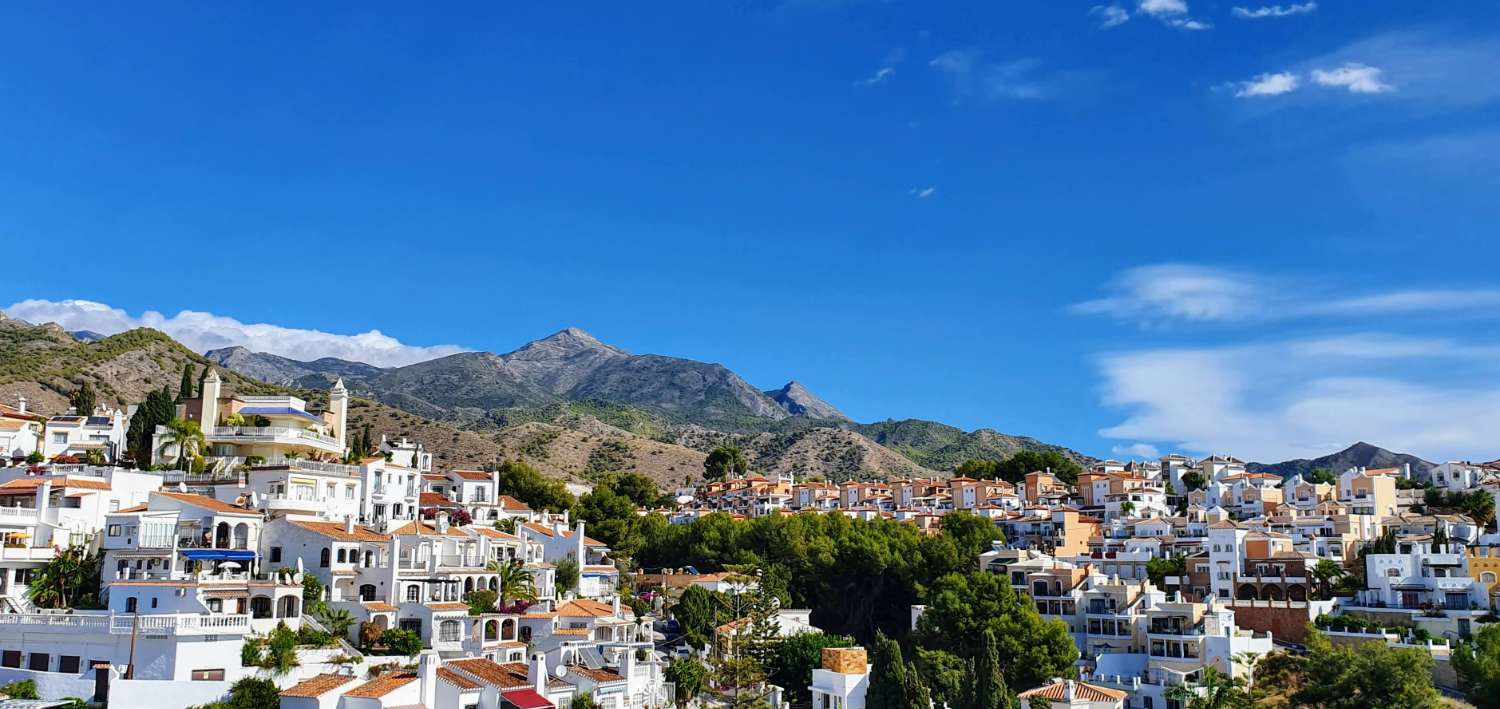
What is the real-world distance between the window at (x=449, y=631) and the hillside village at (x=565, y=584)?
1.22 feet

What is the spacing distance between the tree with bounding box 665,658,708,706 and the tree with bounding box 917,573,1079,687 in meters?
12.8

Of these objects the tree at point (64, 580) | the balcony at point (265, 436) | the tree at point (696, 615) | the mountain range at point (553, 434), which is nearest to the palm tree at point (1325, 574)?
the tree at point (696, 615)

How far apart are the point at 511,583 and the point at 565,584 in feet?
24.2

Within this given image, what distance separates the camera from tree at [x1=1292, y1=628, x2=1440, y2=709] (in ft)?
141

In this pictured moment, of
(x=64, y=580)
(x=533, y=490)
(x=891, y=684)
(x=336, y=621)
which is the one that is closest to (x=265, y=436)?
(x=64, y=580)

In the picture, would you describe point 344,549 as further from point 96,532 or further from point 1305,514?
point 1305,514

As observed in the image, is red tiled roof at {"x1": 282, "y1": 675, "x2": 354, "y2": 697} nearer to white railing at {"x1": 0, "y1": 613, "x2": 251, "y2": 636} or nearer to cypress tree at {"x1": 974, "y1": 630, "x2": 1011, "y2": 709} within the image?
white railing at {"x1": 0, "y1": 613, "x2": 251, "y2": 636}

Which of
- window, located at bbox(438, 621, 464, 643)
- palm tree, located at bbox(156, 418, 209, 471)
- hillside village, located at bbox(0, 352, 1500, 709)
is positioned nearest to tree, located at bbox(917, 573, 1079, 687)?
hillside village, located at bbox(0, 352, 1500, 709)

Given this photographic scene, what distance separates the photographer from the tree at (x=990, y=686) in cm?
4691

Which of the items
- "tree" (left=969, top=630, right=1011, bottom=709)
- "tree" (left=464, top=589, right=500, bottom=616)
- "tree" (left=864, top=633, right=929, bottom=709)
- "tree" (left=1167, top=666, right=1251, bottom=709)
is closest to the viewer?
"tree" (left=464, top=589, right=500, bottom=616)

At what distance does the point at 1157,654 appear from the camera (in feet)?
185

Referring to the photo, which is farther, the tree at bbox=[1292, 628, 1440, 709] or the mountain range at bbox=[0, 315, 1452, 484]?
the mountain range at bbox=[0, 315, 1452, 484]

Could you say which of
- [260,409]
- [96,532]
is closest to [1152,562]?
[260,409]

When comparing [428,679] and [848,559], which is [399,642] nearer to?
[428,679]
